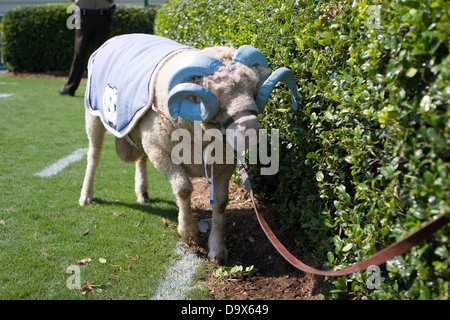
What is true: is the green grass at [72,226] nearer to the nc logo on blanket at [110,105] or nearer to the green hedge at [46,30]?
the nc logo on blanket at [110,105]

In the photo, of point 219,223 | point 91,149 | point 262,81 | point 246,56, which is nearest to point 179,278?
point 219,223

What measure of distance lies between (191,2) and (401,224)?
17.1 ft

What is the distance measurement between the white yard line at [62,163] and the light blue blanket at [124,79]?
1639 millimetres

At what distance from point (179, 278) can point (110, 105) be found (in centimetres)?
161

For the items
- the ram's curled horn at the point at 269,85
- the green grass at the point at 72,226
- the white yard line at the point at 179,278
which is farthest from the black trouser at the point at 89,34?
the ram's curled horn at the point at 269,85

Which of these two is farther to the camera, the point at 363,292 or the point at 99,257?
the point at 99,257

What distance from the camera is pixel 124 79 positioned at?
4.02 metres

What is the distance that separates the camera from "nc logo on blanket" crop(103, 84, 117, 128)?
4.08m

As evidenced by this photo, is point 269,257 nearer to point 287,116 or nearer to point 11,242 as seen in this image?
point 287,116

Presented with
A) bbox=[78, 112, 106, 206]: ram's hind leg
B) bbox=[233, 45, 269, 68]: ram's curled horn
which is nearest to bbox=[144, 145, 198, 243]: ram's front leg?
bbox=[233, 45, 269, 68]: ram's curled horn

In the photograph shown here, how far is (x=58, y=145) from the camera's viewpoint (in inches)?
283

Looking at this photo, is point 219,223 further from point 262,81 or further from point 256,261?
point 262,81

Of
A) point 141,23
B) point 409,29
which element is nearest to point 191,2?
point 409,29

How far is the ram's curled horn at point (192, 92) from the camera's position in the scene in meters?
2.99
